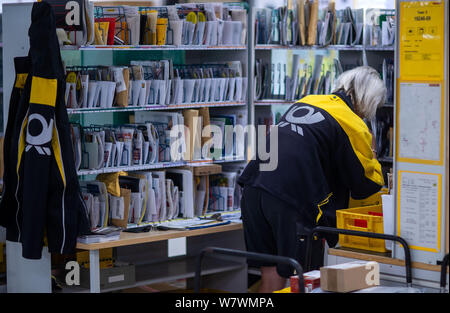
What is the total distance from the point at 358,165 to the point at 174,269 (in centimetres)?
215

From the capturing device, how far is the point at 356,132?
15.1 feet

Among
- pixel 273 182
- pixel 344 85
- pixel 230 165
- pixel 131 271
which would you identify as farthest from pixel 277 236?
pixel 230 165

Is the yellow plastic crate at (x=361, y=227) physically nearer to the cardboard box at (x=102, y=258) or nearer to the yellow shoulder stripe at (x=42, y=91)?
the yellow shoulder stripe at (x=42, y=91)

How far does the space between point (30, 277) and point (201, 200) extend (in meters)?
1.49

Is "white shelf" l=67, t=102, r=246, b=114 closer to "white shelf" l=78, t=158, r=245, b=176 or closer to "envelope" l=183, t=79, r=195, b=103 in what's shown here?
"envelope" l=183, t=79, r=195, b=103

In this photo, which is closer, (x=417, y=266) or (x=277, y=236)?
(x=417, y=266)

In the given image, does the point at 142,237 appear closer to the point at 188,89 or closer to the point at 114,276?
the point at 114,276

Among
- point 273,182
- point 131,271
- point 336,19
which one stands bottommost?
point 131,271

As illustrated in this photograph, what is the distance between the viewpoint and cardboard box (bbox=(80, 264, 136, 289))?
5.54m

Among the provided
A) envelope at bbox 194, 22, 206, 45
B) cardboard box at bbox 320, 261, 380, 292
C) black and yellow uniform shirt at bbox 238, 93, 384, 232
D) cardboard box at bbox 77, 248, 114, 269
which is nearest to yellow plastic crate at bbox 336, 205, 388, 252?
cardboard box at bbox 320, 261, 380, 292

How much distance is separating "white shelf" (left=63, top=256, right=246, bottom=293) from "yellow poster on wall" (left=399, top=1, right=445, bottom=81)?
317cm

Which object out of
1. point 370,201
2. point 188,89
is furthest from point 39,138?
point 370,201
